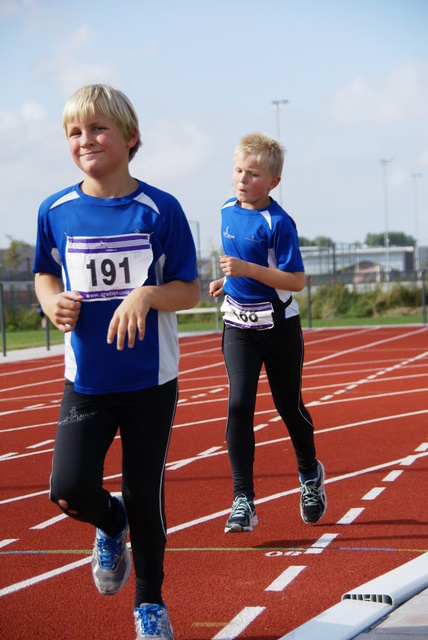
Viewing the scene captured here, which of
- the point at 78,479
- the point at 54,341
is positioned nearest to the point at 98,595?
the point at 78,479

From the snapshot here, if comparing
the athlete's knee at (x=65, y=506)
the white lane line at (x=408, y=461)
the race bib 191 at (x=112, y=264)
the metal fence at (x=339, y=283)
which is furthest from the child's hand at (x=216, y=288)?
the metal fence at (x=339, y=283)

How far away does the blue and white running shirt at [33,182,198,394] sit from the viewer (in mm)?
3359

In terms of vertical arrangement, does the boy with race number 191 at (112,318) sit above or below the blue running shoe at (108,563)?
above

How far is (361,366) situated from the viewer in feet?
50.5

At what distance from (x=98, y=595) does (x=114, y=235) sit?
5.16ft

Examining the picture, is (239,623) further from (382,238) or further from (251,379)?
(382,238)

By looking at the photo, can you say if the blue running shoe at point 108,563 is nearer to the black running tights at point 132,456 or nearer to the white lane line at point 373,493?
the black running tights at point 132,456

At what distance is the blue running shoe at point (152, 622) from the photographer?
3264mm

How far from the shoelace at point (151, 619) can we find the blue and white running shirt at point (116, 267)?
2.52ft

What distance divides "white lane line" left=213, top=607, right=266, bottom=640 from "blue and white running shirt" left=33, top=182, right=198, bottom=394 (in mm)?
938

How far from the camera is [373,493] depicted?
5.82 metres

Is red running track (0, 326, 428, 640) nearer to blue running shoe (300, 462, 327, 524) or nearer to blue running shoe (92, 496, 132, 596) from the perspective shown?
blue running shoe (300, 462, 327, 524)

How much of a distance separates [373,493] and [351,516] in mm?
603

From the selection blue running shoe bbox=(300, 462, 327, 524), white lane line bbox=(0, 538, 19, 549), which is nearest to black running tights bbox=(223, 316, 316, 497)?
blue running shoe bbox=(300, 462, 327, 524)
